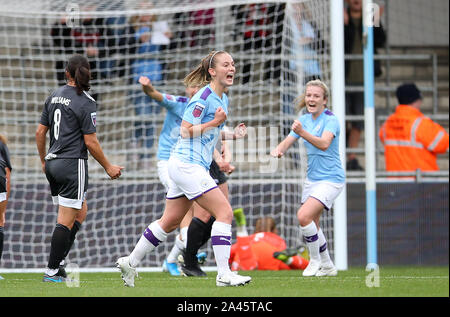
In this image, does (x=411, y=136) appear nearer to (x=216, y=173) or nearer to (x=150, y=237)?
(x=216, y=173)

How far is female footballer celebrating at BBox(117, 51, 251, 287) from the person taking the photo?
645 centimetres

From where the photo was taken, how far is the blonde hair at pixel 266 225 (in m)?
11.1

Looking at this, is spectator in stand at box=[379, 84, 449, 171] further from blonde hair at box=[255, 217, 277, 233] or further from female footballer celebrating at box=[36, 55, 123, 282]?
female footballer celebrating at box=[36, 55, 123, 282]

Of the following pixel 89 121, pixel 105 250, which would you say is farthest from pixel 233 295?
pixel 105 250

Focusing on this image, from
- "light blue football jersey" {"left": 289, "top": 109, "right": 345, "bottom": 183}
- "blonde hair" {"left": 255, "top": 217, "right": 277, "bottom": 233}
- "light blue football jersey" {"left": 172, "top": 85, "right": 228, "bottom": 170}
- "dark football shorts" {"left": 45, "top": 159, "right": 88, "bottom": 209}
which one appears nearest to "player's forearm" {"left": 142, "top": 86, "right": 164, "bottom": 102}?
"light blue football jersey" {"left": 289, "top": 109, "right": 345, "bottom": 183}

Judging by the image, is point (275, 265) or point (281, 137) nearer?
point (275, 265)

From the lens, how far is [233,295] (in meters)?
5.69

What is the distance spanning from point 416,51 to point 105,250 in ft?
22.3

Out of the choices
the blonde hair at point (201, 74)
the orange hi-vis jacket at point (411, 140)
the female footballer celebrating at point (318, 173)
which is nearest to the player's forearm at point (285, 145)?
the female footballer celebrating at point (318, 173)

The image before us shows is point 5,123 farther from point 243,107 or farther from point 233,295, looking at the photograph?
point 233,295

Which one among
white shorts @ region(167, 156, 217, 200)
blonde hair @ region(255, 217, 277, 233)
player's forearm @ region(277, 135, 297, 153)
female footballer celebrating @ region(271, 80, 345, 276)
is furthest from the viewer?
blonde hair @ region(255, 217, 277, 233)

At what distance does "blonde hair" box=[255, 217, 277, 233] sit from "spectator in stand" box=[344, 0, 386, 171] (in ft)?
8.37

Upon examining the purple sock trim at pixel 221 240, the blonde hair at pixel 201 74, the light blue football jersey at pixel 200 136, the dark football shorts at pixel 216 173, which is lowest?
the purple sock trim at pixel 221 240

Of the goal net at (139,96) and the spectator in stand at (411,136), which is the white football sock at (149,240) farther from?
the spectator in stand at (411,136)
